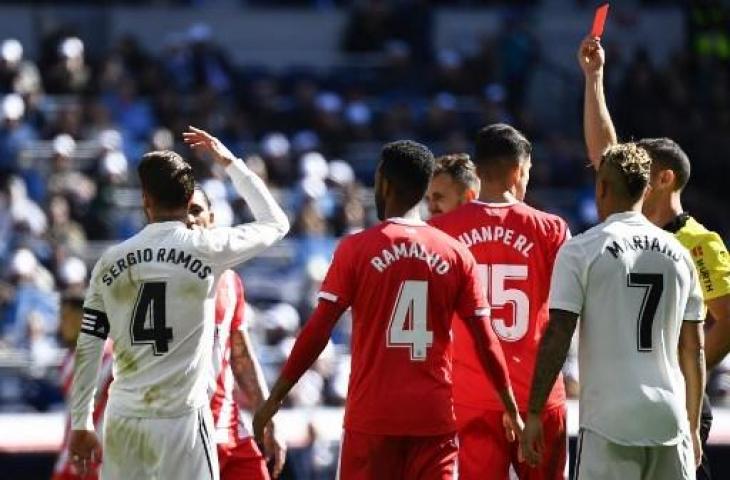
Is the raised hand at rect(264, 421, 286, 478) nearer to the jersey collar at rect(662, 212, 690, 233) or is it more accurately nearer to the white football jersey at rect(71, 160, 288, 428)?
the white football jersey at rect(71, 160, 288, 428)

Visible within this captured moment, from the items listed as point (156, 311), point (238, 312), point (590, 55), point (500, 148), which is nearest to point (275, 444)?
point (238, 312)

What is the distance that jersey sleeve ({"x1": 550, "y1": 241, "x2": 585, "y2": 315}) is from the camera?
741cm

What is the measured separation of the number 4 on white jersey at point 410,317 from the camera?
762cm

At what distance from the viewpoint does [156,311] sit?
748cm

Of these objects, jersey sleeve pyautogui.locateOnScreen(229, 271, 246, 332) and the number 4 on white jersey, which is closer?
the number 4 on white jersey

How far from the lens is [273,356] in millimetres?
16328

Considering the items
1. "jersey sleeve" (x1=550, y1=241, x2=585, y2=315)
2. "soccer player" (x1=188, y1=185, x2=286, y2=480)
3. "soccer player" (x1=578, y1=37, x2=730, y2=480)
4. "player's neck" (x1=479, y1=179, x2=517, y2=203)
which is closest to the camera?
"jersey sleeve" (x1=550, y1=241, x2=585, y2=315)

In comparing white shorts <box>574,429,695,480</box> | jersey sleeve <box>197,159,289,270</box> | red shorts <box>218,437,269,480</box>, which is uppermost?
jersey sleeve <box>197,159,289,270</box>

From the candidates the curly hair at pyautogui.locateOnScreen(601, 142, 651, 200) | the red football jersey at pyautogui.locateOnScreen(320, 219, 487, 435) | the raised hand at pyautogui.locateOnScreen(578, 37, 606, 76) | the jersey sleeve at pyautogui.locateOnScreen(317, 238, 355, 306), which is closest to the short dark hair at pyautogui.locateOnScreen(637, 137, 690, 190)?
the raised hand at pyautogui.locateOnScreen(578, 37, 606, 76)

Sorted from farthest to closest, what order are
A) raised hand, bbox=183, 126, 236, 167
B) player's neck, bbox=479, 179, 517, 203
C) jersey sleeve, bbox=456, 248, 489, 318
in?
1. player's neck, bbox=479, 179, 517, 203
2. raised hand, bbox=183, 126, 236, 167
3. jersey sleeve, bbox=456, 248, 489, 318

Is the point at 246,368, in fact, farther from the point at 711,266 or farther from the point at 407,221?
the point at 711,266

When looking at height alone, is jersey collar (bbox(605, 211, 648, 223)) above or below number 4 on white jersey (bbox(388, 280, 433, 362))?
above

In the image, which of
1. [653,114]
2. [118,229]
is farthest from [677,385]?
[653,114]

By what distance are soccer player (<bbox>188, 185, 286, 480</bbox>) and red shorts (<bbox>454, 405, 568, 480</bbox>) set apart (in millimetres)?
1014
